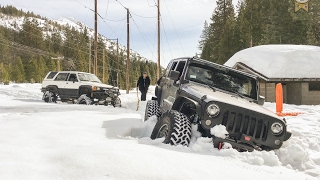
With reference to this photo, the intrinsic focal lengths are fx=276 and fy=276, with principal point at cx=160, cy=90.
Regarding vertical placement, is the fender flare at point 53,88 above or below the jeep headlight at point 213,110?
above

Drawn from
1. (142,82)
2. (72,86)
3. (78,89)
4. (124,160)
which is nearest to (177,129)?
(124,160)

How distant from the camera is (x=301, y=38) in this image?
38062mm

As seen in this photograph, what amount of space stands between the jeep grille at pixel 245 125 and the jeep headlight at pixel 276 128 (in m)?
0.10

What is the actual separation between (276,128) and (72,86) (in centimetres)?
1240

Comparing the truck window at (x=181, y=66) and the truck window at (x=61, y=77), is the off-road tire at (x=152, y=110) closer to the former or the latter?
the truck window at (x=181, y=66)

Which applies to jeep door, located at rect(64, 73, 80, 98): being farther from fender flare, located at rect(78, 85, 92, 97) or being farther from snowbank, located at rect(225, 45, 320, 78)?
snowbank, located at rect(225, 45, 320, 78)

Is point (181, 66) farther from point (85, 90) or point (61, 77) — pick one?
point (61, 77)

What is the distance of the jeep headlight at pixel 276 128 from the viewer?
4316 millimetres

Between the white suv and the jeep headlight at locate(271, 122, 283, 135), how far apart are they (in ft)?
33.7

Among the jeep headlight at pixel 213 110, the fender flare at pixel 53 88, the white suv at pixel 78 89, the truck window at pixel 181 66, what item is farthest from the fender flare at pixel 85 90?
the jeep headlight at pixel 213 110

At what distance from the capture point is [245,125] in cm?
429

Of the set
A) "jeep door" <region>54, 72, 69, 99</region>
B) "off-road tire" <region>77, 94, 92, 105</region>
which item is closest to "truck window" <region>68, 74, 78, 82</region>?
"jeep door" <region>54, 72, 69, 99</region>

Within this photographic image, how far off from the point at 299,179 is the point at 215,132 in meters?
1.24

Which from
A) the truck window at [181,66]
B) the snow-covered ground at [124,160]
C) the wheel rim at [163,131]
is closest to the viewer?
the snow-covered ground at [124,160]
